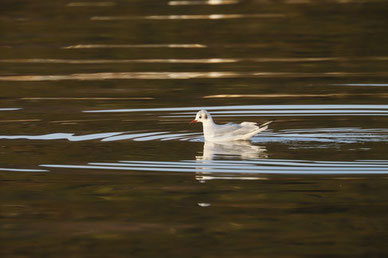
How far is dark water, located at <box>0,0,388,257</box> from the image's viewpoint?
11.0 m

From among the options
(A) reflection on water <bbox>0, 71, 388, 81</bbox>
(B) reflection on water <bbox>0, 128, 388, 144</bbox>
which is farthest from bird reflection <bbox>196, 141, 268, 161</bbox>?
(A) reflection on water <bbox>0, 71, 388, 81</bbox>

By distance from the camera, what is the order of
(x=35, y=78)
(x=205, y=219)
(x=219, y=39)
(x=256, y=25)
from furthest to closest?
(x=256, y=25) < (x=219, y=39) < (x=35, y=78) < (x=205, y=219)

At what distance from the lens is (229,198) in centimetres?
1259

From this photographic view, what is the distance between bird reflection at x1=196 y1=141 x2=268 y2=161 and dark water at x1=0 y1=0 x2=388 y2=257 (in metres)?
0.06

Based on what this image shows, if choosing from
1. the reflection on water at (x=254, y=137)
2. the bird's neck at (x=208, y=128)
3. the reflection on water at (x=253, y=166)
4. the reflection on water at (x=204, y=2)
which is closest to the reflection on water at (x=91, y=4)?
the reflection on water at (x=204, y=2)

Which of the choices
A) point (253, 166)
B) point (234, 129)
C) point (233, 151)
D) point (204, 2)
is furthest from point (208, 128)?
point (204, 2)

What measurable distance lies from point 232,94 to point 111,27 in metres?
17.5

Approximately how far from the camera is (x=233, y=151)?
52.4 ft

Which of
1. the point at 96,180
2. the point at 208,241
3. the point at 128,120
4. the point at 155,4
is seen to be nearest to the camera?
the point at 208,241

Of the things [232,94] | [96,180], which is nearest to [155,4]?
[232,94]

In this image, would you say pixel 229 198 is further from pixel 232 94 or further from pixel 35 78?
pixel 35 78

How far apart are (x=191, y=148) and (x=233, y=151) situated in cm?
60

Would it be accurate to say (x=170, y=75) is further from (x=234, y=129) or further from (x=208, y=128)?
(x=234, y=129)

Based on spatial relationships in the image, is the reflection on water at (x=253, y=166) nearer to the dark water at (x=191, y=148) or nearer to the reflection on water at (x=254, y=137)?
the dark water at (x=191, y=148)
